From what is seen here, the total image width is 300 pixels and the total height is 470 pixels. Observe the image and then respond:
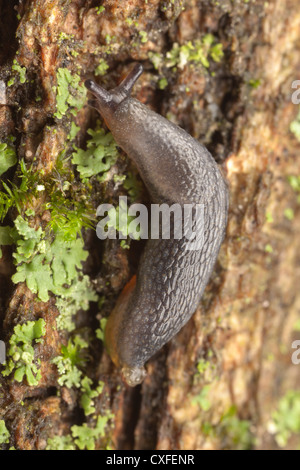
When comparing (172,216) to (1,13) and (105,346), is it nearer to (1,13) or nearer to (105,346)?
(105,346)

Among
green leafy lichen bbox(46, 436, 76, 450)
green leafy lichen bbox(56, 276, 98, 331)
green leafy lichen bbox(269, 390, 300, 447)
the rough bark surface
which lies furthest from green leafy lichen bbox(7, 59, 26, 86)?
green leafy lichen bbox(269, 390, 300, 447)

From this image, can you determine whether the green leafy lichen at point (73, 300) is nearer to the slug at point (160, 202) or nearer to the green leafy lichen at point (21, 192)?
the slug at point (160, 202)

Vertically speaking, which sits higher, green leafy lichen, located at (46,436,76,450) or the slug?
the slug

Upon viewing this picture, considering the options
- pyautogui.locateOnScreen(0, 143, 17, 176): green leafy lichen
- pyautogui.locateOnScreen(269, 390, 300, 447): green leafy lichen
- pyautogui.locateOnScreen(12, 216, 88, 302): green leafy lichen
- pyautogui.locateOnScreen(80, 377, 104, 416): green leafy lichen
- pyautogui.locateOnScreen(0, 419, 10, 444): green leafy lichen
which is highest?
pyautogui.locateOnScreen(0, 143, 17, 176): green leafy lichen

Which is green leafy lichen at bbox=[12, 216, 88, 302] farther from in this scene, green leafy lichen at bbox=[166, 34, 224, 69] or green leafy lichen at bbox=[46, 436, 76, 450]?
green leafy lichen at bbox=[166, 34, 224, 69]

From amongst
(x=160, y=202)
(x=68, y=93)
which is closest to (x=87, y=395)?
(x=160, y=202)
